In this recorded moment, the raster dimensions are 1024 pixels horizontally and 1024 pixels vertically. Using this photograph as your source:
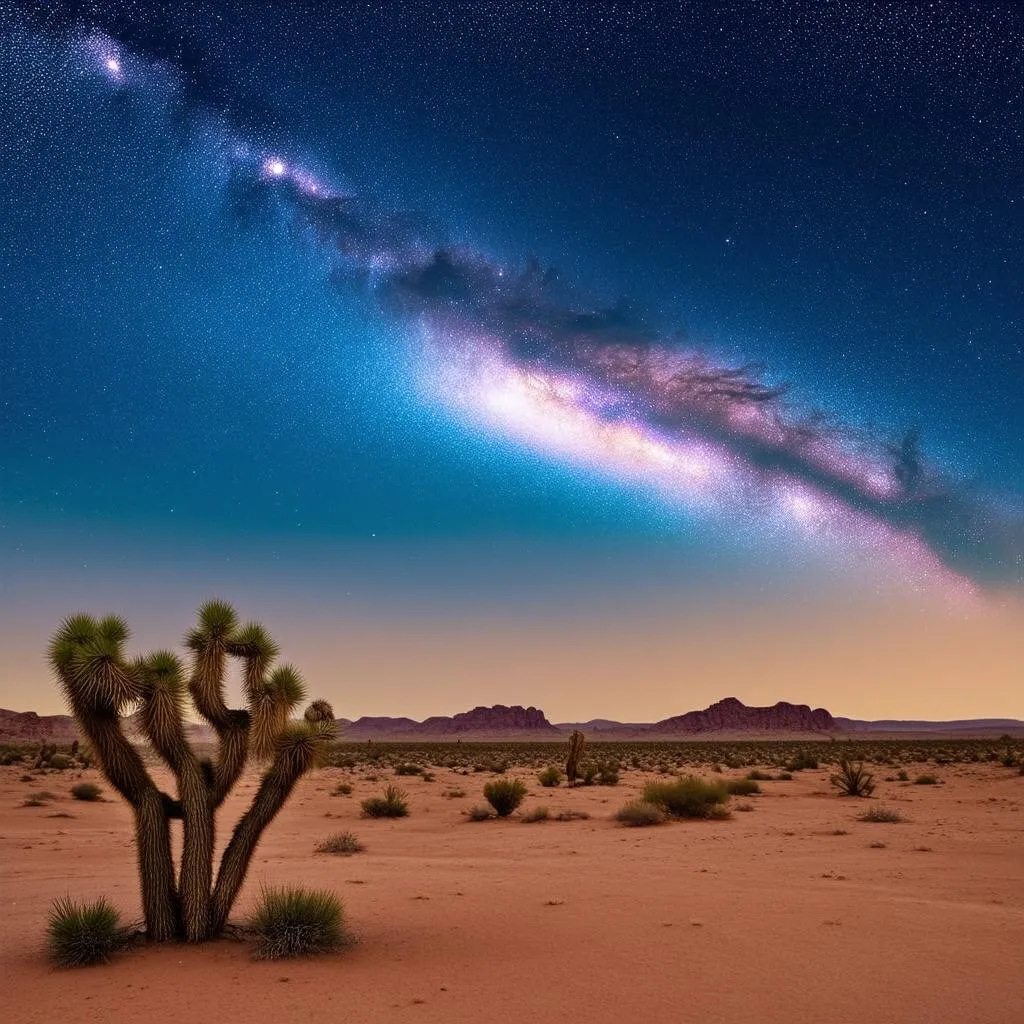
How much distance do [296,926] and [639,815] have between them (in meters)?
14.9

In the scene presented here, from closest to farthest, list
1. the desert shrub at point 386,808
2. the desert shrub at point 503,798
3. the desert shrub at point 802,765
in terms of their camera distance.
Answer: the desert shrub at point 503,798
the desert shrub at point 386,808
the desert shrub at point 802,765

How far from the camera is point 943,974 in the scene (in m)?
9.13

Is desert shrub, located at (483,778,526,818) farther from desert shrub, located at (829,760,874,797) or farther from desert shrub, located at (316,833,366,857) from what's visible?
desert shrub, located at (829,760,874,797)

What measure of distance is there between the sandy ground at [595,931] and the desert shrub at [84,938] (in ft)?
→ 0.83

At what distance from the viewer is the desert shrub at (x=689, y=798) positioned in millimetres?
24641

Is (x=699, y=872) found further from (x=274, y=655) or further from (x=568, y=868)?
(x=274, y=655)

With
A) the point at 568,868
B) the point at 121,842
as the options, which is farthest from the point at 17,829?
the point at 568,868

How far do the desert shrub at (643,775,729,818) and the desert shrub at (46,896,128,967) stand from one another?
17.9 meters

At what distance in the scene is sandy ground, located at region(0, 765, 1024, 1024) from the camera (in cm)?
822

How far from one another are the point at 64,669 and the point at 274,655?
2340mm

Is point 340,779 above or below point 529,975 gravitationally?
below

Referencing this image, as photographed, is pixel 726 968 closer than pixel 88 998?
No

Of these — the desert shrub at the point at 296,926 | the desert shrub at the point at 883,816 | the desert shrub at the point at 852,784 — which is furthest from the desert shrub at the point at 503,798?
the desert shrub at the point at 296,926

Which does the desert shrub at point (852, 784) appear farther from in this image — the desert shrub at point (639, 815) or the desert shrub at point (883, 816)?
the desert shrub at point (639, 815)
